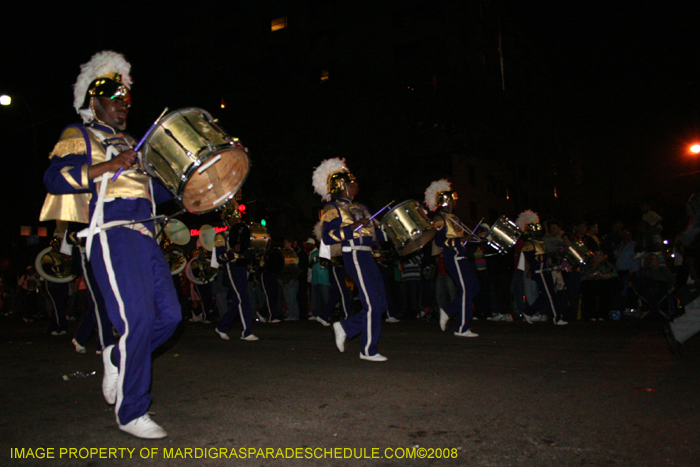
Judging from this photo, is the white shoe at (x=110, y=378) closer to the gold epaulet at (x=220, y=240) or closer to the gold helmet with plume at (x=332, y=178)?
the gold helmet with plume at (x=332, y=178)

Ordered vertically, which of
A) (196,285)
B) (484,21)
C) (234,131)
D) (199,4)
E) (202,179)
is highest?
(199,4)

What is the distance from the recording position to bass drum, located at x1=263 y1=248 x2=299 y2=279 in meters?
12.0

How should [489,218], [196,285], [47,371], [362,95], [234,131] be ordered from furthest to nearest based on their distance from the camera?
[489,218] < [234,131] < [362,95] < [196,285] < [47,371]

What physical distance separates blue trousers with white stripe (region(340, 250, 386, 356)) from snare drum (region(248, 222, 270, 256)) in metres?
4.07

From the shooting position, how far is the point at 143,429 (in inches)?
134

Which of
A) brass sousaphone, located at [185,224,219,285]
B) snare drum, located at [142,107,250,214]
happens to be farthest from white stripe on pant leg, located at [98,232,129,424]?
brass sousaphone, located at [185,224,219,285]

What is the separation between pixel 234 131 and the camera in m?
26.1

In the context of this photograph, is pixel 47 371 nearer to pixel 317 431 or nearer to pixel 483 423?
pixel 317 431

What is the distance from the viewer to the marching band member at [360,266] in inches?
247

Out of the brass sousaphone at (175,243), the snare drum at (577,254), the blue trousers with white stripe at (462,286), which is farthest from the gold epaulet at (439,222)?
the brass sousaphone at (175,243)

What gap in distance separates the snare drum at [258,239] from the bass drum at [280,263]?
102 centimetres

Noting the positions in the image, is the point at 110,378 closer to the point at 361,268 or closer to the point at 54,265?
the point at 361,268

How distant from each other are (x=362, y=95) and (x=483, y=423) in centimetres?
2082

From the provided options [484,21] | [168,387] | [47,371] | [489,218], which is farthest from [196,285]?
[484,21]
